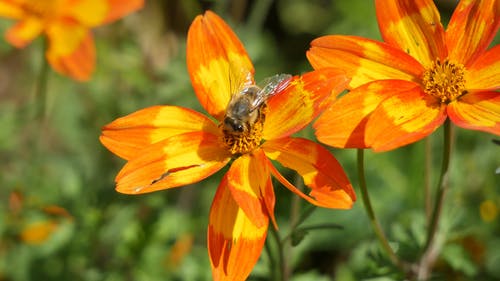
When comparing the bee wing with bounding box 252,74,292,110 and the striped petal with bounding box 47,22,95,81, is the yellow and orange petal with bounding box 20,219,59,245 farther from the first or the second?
the bee wing with bounding box 252,74,292,110

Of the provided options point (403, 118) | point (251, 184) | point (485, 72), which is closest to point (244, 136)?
point (251, 184)

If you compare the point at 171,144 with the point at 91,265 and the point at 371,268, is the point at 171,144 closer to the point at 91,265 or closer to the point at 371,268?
the point at 371,268

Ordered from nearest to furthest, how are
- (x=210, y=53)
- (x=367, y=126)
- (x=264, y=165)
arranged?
(x=367, y=126) → (x=264, y=165) → (x=210, y=53)

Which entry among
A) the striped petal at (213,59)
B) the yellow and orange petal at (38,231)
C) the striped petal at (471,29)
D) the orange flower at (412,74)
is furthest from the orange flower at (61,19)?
the striped petal at (471,29)

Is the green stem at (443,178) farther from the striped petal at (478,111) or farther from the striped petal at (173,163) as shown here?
the striped petal at (173,163)

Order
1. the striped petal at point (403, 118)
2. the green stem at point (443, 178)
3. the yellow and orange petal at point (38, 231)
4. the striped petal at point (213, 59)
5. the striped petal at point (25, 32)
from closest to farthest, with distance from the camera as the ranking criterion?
the striped petal at point (403, 118), the green stem at point (443, 178), the striped petal at point (213, 59), the striped petal at point (25, 32), the yellow and orange petal at point (38, 231)

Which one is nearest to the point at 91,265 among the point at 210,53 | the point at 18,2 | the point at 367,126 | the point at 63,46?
the point at 63,46

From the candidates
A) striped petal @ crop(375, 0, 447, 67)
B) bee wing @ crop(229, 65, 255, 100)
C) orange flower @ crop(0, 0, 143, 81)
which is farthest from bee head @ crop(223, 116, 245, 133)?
orange flower @ crop(0, 0, 143, 81)
